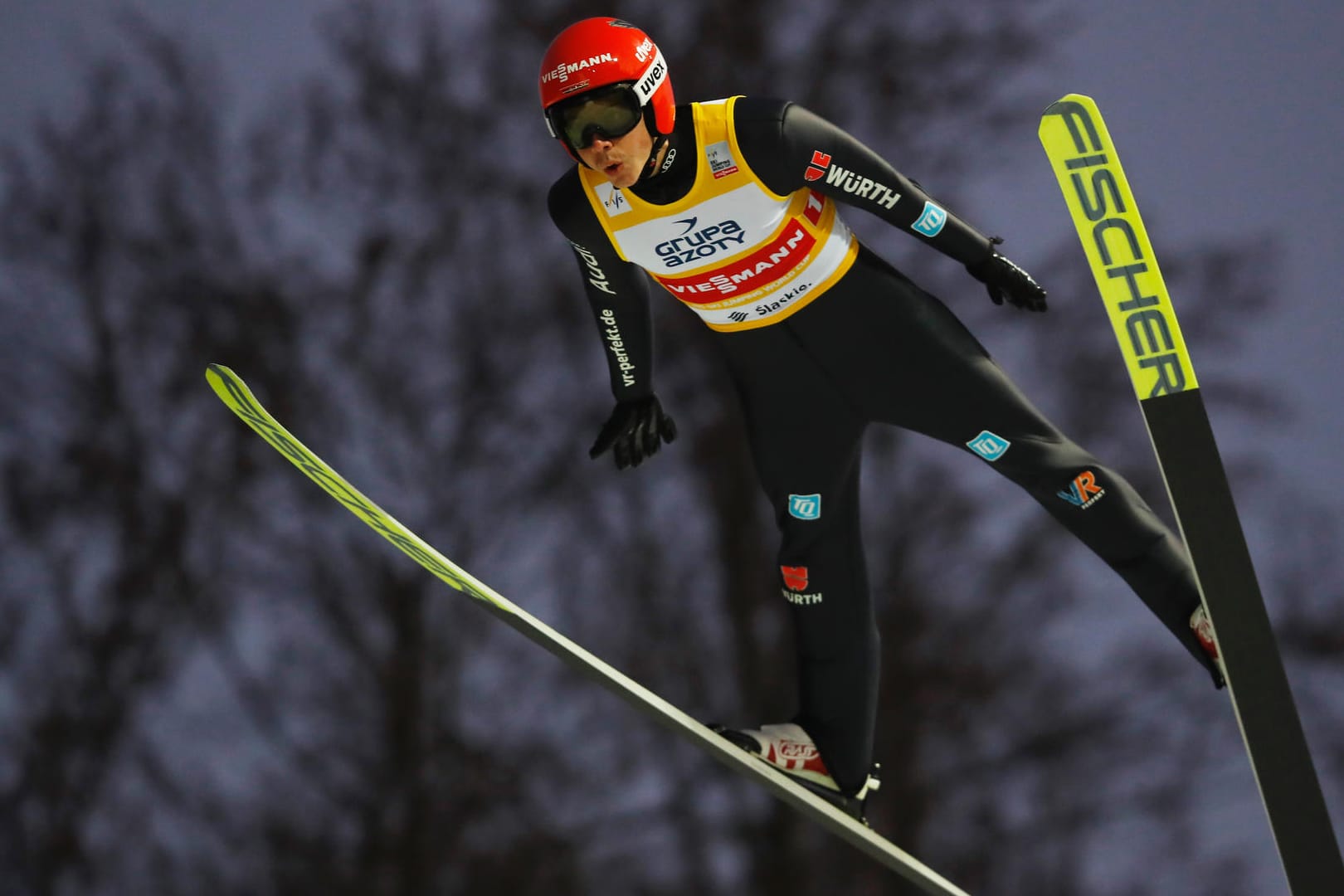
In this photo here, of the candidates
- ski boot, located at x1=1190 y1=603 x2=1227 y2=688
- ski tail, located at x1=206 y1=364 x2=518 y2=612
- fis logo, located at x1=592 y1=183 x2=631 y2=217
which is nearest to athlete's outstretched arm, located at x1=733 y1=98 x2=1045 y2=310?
fis logo, located at x1=592 y1=183 x2=631 y2=217

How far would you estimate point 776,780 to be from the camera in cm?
297

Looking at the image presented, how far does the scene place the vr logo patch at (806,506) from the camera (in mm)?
2920

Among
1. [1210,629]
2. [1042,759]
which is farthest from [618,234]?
[1042,759]

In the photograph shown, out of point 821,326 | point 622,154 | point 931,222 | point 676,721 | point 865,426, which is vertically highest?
point 931,222

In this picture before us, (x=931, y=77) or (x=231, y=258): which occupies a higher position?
(x=931, y=77)

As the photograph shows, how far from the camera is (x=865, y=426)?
2.97m

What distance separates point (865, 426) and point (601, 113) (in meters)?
0.80

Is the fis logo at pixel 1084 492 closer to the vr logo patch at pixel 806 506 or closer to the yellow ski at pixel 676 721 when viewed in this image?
the vr logo patch at pixel 806 506

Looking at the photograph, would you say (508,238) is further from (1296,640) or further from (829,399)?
(829,399)

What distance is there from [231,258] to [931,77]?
3642 mm

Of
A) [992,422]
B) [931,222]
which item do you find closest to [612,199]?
[931,222]

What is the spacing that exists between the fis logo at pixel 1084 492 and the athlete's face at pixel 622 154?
0.97m

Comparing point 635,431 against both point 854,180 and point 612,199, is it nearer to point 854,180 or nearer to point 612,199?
point 612,199

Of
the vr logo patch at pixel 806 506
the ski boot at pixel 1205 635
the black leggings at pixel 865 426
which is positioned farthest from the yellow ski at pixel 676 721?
the ski boot at pixel 1205 635
